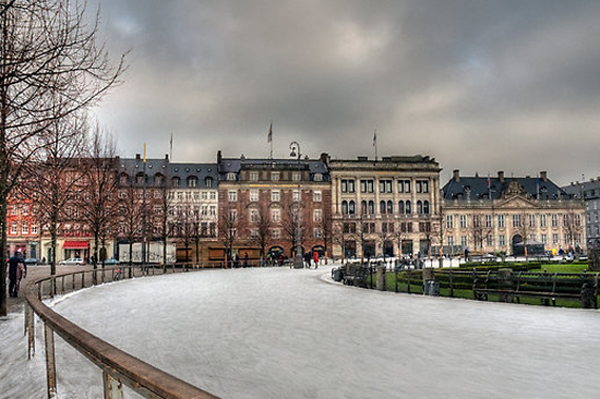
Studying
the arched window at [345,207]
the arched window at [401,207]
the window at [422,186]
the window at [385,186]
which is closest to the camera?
the arched window at [345,207]

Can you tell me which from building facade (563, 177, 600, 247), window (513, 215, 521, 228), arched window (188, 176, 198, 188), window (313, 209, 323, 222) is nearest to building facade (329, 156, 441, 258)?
window (313, 209, 323, 222)

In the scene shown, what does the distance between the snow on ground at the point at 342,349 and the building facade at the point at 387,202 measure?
5946cm

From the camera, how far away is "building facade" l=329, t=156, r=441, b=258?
74812 mm

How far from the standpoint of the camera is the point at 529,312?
13.0 meters

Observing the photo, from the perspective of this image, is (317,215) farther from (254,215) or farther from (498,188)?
(498,188)

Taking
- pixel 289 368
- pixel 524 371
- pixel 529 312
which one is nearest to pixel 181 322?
pixel 289 368

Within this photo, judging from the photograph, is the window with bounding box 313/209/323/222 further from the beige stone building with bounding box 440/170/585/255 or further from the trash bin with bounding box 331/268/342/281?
the trash bin with bounding box 331/268/342/281

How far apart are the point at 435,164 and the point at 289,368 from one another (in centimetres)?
7588

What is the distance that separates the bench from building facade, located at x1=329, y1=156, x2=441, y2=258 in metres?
56.7

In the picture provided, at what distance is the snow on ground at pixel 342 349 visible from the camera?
6.30 metres

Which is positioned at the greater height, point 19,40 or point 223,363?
point 19,40

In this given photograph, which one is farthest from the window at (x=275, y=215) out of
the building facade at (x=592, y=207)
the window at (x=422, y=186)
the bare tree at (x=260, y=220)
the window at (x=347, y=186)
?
the building facade at (x=592, y=207)

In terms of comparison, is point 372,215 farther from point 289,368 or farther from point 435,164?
point 289,368

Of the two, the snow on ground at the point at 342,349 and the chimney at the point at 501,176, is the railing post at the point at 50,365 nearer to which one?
the snow on ground at the point at 342,349
